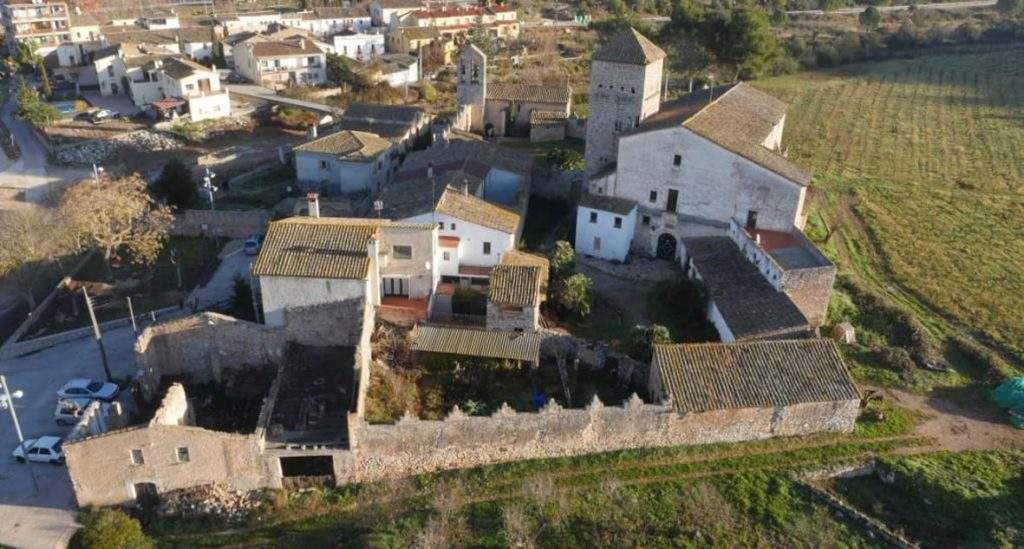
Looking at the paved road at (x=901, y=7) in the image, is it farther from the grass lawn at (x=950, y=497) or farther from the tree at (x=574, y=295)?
the grass lawn at (x=950, y=497)

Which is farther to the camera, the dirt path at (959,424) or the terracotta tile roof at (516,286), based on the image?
the terracotta tile roof at (516,286)

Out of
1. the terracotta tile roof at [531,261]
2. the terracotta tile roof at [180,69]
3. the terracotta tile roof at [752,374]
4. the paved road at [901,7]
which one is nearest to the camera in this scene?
the terracotta tile roof at [752,374]

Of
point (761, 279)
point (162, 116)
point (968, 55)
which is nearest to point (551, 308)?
point (761, 279)

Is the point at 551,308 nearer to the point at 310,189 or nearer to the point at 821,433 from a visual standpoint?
the point at 821,433

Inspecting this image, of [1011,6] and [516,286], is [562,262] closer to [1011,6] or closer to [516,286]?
[516,286]

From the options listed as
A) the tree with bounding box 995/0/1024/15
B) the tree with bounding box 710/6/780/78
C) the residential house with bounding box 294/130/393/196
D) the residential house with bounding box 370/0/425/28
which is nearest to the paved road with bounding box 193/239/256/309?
the residential house with bounding box 294/130/393/196

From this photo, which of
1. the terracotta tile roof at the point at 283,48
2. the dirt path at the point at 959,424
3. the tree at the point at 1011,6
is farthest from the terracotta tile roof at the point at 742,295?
the tree at the point at 1011,6

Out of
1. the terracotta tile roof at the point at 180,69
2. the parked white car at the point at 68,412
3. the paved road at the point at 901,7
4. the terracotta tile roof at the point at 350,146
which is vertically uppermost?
the paved road at the point at 901,7
